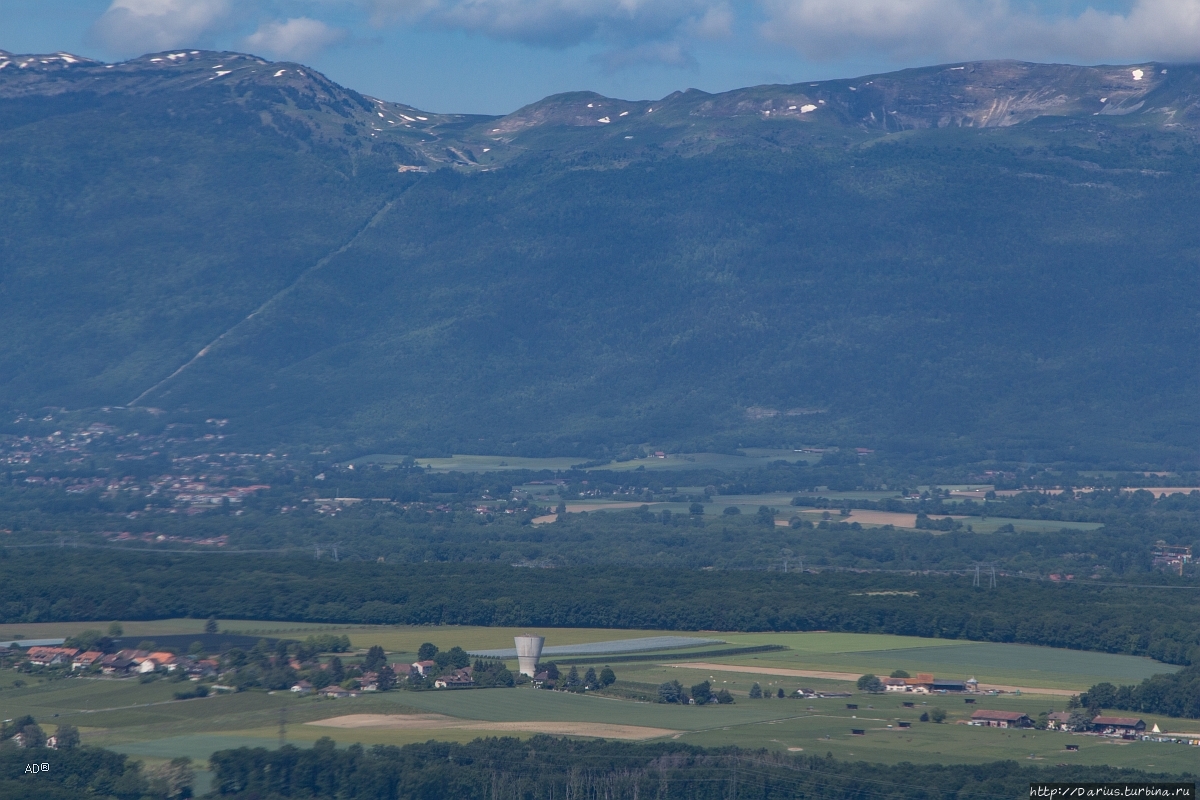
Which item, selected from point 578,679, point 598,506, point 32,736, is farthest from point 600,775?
point 598,506

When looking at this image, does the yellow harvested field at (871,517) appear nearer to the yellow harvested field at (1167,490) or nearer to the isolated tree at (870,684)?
the yellow harvested field at (1167,490)

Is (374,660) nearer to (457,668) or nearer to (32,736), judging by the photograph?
(457,668)

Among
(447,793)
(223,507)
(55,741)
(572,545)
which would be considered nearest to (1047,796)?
(447,793)

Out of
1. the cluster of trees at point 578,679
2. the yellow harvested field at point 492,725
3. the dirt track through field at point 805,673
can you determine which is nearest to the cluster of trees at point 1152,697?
the dirt track through field at point 805,673

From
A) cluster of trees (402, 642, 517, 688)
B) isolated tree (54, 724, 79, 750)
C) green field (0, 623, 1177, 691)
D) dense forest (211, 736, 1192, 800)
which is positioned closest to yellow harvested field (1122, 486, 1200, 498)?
green field (0, 623, 1177, 691)

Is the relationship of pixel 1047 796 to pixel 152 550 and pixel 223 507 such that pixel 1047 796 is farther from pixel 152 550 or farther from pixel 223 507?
pixel 223 507

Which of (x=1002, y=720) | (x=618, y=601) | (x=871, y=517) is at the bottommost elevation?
(x=1002, y=720)
